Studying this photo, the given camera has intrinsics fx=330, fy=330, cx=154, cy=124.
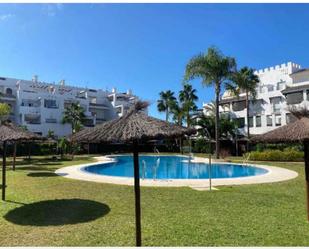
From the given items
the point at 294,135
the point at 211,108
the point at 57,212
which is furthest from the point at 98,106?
the point at 294,135

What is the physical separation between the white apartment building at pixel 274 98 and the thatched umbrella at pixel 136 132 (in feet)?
128

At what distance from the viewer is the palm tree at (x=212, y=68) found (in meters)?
34.2

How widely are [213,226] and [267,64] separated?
51559 mm

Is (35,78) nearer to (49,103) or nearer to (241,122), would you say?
(49,103)

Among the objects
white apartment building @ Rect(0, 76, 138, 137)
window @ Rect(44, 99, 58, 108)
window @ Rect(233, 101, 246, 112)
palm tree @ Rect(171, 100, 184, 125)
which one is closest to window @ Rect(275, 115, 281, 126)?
window @ Rect(233, 101, 246, 112)

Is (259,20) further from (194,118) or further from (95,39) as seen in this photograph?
(194,118)

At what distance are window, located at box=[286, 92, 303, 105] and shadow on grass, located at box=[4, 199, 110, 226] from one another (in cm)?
4007

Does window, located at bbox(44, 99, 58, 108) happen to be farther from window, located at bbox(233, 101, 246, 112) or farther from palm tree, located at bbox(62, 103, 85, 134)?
window, located at bbox(233, 101, 246, 112)

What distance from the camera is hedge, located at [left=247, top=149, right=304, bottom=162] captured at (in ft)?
105

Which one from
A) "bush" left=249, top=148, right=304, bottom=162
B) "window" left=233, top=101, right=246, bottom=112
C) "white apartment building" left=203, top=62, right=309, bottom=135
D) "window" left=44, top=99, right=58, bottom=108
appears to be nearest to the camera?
"bush" left=249, top=148, right=304, bottom=162

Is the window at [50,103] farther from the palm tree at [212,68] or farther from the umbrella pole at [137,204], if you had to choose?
the umbrella pole at [137,204]

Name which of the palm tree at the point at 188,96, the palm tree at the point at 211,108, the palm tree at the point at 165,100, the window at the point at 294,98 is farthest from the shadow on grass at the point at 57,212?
the palm tree at the point at 165,100

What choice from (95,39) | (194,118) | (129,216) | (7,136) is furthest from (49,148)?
(129,216)

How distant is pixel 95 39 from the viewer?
19328mm
